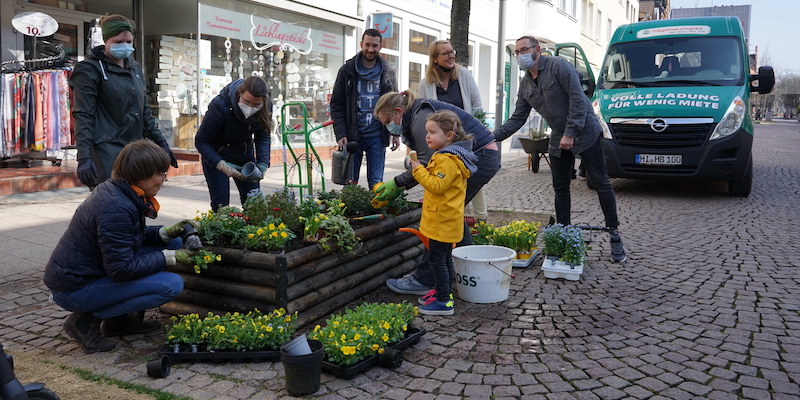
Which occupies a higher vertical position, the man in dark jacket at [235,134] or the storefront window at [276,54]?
the storefront window at [276,54]

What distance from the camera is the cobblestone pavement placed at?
3400mm

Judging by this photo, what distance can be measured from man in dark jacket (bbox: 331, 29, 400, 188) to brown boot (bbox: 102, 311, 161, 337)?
2853 millimetres

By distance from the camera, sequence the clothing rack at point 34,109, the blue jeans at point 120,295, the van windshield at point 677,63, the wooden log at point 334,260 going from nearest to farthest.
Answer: the blue jeans at point 120,295 → the wooden log at point 334,260 → the clothing rack at point 34,109 → the van windshield at point 677,63

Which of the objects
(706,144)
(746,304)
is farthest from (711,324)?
(706,144)

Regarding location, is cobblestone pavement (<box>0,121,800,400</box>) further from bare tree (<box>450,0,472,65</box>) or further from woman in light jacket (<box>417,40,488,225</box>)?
bare tree (<box>450,0,472,65</box>)

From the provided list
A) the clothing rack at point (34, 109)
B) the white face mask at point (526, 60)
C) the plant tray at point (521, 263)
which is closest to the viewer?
the plant tray at point (521, 263)

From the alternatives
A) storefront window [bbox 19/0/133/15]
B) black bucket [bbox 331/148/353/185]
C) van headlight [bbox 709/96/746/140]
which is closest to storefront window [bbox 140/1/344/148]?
storefront window [bbox 19/0/133/15]

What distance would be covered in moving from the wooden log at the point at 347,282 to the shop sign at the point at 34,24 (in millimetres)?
7631

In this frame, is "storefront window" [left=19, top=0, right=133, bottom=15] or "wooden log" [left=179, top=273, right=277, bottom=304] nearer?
"wooden log" [left=179, top=273, right=277, bottom=304]

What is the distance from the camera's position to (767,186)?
37.9ft

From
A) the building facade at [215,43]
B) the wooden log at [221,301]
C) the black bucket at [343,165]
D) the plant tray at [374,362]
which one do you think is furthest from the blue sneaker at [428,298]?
the building facade at [215,43]

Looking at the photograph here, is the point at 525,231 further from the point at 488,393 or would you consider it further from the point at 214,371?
the point at 214,371

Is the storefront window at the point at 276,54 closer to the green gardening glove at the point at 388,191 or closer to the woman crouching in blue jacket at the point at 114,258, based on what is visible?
the green gardening glove at the point at 388,191

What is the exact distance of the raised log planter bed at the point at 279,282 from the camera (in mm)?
3945
